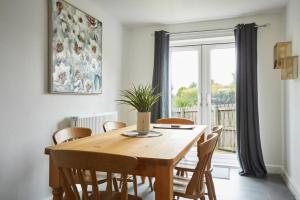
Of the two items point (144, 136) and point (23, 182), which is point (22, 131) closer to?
point (23, 182)

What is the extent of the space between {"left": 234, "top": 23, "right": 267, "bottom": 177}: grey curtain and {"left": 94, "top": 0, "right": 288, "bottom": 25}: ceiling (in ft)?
0.98

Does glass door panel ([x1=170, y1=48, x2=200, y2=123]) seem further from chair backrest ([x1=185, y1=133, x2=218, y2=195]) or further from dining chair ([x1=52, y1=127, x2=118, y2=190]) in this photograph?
chair backrest ([x1=185, y1=133, x2=218, y2=195])

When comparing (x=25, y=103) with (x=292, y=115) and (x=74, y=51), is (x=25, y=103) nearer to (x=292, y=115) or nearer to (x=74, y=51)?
(x=74, y=51)

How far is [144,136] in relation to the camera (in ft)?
6.69

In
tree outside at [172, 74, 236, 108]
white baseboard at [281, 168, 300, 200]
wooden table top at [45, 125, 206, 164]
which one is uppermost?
tree outside at [172, 74, 236, 108]

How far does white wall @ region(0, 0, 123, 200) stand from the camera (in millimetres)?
2021

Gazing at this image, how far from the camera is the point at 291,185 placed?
9.49ft

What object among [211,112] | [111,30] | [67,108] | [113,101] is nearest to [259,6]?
[211,112]

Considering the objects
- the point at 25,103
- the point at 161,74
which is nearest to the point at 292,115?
the point at 161,74

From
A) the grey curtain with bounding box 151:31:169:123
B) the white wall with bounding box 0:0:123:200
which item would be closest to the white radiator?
the white wall with bounding box 0:0:123:200

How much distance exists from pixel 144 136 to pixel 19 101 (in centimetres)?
114

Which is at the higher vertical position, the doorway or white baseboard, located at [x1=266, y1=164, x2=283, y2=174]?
the doorway

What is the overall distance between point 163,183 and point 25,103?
5.13 ft

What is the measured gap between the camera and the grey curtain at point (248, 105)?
3420mm
